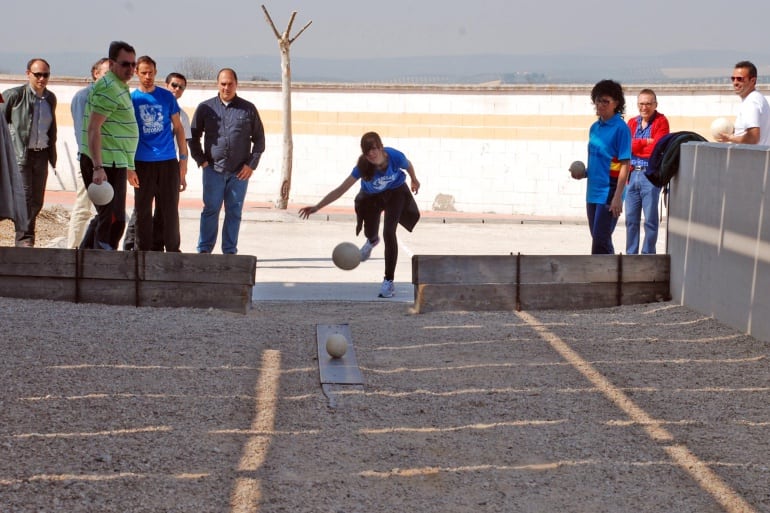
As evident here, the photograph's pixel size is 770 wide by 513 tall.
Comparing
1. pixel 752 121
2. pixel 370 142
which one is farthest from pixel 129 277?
pixel 752 121

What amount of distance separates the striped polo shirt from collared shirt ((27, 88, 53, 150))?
82.6 inches

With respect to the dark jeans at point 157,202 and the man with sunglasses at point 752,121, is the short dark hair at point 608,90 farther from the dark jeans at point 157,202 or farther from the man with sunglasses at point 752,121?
the dark jeans at point 157,202

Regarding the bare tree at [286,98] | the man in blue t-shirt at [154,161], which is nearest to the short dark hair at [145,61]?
the man in blue t-shirt at [154,161]

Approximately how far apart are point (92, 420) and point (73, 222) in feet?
16.0

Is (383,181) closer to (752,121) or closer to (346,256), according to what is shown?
(346,256)

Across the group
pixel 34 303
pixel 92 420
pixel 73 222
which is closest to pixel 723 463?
pixel 92 420

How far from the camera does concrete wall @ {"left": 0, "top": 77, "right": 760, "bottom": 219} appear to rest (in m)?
20.8

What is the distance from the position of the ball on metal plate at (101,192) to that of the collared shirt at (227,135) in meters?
1.56

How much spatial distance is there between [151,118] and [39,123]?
210cm

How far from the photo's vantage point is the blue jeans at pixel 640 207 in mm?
9469

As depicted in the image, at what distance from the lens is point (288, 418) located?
5242mm

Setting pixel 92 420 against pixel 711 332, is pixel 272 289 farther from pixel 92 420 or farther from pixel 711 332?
pixel 92 420

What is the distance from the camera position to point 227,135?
9570 mm

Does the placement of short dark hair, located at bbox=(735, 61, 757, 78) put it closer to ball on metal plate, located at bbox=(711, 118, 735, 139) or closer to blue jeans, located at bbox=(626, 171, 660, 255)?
ball on metal plate, located at bbox=(711, 118, 735, 139)
